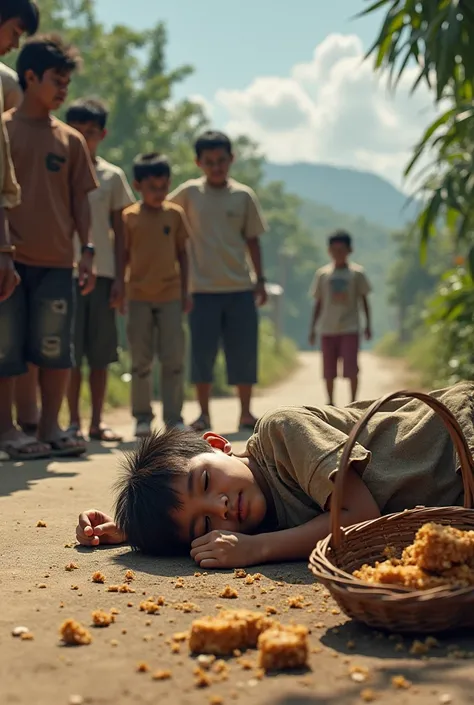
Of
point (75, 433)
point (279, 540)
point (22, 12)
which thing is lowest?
point (279, 540)

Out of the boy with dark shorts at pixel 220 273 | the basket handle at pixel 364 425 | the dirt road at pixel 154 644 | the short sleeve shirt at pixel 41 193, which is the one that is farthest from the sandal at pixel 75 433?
the basket handle at pixel 364 425

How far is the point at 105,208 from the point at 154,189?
36 centimetres

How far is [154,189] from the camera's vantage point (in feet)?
22.4

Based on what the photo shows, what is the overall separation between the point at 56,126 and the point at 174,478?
3184 millimetres

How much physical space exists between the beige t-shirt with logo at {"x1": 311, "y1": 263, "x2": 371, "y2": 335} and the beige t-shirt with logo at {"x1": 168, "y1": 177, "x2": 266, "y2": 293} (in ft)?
6.35

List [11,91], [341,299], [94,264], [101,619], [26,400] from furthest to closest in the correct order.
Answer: [341,299]
[94,264]
[26,400]
[11,91]
[101,619]

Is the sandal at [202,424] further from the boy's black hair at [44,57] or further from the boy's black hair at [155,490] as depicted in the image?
the boy's black hair at [155,490]

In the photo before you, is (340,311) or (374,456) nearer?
(374,456)

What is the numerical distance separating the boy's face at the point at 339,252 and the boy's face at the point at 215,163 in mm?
2285

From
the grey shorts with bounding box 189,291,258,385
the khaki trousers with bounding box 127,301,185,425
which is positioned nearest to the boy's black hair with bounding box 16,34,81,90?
the khaki trousers with bounding box 127,301,185,425

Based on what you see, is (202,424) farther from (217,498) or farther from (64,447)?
(217,498)

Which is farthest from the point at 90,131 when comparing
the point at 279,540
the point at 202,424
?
the point at 279,540

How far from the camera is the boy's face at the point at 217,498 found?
306cm

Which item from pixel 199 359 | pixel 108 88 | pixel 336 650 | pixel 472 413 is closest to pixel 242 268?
pixel 199 359
